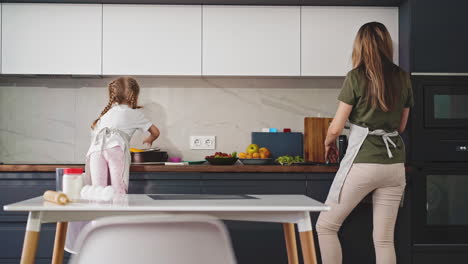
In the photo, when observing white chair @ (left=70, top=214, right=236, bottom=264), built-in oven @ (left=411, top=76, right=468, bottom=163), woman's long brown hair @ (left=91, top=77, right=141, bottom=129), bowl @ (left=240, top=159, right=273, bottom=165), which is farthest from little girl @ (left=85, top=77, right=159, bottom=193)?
white chair @ (left=70, top=214, right=236, bottom=264)

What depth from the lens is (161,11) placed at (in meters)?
3.71

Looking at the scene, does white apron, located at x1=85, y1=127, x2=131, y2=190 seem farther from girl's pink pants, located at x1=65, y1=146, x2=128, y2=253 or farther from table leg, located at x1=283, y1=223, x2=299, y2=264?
table leg, located at x1=283, y1=223, x2=299, y2=264

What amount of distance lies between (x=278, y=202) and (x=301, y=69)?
6.07 feet

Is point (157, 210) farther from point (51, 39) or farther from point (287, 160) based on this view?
point (51, 39)

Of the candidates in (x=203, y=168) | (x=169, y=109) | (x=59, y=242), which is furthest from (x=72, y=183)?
(x=169, y=109)

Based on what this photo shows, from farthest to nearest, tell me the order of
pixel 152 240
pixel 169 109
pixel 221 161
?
pixel 169 109 → pixel 221 161 → pixel 152 240

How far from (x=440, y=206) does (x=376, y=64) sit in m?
1.20

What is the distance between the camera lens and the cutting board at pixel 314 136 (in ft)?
12.7

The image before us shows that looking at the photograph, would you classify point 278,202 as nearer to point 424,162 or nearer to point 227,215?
point 227,215

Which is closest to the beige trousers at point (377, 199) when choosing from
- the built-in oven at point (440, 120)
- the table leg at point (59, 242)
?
the built-in oven at point (440, 120)

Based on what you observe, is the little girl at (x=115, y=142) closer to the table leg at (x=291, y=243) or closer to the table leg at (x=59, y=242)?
the table leg at (x=59, y=242)

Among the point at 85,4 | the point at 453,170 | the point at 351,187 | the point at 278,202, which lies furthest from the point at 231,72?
the point at 278,202

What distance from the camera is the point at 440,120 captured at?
11.1ft

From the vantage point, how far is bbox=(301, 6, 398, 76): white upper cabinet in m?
3.71
